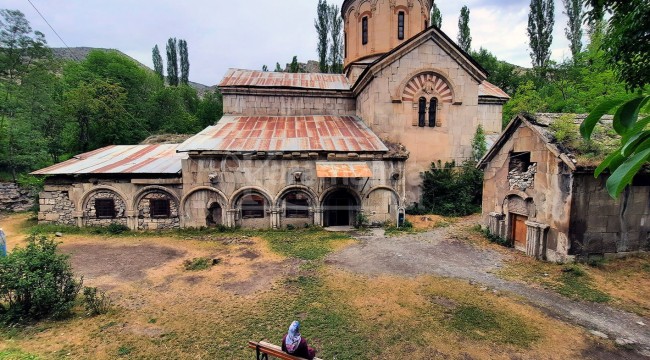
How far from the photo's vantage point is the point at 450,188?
595 inches

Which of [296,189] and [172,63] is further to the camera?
[172,63]

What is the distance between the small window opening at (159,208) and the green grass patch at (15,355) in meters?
8.03

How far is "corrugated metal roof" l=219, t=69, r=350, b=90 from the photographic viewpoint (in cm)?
1767

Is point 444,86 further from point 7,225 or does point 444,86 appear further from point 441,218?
point 7,225

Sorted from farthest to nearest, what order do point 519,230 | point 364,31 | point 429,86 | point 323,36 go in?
point 323,36 → point 364,31 → point 429,86 → point 519,230

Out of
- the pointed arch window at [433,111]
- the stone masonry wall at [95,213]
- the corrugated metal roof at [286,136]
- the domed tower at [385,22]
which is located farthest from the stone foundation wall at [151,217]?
the domed tower at [385,22]

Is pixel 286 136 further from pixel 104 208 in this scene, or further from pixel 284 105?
pixel 104 208

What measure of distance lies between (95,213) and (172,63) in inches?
1714

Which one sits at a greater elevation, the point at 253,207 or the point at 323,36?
the point at 323,36

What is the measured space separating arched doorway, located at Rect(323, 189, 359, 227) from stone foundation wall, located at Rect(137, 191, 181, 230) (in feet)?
21.2

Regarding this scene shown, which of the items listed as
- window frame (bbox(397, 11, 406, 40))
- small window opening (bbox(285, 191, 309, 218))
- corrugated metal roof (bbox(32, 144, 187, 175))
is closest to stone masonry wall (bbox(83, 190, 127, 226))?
corrugated metal roof (bbox(32, 144, 187, 175))

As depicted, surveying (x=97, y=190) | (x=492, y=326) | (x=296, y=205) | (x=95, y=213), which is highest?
Result: (x=97, y=190)

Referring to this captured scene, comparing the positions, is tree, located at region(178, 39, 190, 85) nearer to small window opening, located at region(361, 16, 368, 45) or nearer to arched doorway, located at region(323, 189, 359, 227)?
small window opening, located at region(361, 16, 368, 45)

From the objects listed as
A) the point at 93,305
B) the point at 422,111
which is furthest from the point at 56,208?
the point at 422,111
